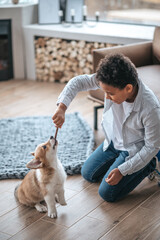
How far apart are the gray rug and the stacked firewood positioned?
977 mm

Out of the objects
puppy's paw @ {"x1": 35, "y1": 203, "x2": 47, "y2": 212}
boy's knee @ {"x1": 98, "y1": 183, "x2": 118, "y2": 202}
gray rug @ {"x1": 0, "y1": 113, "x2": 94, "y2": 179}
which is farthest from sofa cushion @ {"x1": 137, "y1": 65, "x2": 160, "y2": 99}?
puppy's paw @ {"x1": 35, "y1": 203, "x2": 47, "y2": 212}

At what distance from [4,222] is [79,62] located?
2560 millimetres

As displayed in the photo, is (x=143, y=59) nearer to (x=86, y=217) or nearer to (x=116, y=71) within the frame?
(x=116, y=71)

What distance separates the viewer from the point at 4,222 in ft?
6.49

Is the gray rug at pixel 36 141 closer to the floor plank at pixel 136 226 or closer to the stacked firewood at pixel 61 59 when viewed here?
A: the floor plank at pixel 136 226

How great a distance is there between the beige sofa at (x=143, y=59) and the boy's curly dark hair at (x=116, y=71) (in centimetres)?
97

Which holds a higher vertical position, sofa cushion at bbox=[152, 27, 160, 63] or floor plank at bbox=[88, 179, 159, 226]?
sofa cushion at bbox=[152, 27, 160, 63]

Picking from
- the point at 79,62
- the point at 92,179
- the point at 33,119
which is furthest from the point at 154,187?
the point at 79,62

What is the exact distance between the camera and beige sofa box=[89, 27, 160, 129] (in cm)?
286

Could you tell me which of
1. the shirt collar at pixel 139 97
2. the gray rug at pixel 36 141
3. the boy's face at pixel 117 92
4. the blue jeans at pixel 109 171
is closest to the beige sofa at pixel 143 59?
the gray rug at pixel 36 141

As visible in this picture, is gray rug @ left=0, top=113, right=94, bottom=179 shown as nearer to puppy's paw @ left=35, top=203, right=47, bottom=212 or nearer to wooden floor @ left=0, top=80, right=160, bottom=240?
wooden floor @ left=0, top=80, right=160, bottom=240

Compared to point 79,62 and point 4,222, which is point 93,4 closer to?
point 79,62

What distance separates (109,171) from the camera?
2176 mm

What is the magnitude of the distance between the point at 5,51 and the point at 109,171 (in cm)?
270
